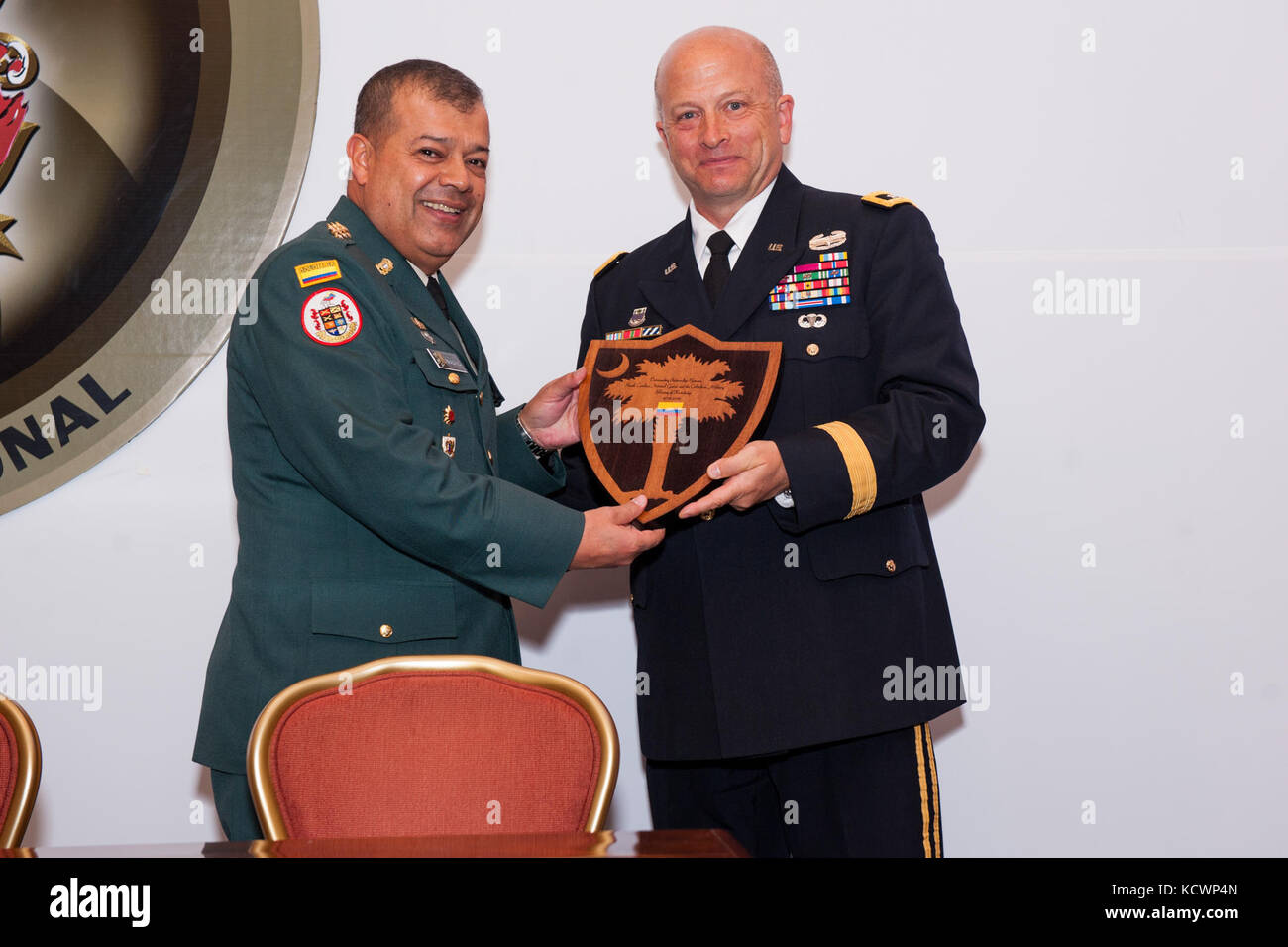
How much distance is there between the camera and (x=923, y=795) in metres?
2.01

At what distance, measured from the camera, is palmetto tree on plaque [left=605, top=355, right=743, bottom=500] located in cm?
196

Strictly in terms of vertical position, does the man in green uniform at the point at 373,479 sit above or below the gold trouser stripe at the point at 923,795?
above

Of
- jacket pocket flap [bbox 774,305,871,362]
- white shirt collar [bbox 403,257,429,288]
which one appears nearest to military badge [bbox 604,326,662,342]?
jacket pocket flap [bbox 774,305,871,362]

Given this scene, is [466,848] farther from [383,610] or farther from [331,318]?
[331,318]

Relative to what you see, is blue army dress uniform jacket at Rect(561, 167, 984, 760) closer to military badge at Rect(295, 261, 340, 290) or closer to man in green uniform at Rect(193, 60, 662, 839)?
man in green uniform at Rect(193, 60, 662, 839)

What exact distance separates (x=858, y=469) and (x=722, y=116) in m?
0.74

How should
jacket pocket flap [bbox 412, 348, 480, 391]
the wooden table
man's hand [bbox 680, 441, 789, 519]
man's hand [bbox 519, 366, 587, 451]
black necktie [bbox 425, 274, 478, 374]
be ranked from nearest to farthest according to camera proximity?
the wooden table < man's hand [bbox 680, 441, 789, 519] < jacket pocket flap [bbox 412, 348, 480, 391] < black necktie [bbox 425, 274, 478, 374] < man's hand [bbox 519, 366, 587, 451]

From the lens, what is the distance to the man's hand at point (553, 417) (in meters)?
2.35

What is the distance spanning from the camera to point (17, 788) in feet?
4.81

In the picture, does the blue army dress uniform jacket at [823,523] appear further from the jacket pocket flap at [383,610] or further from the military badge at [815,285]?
the jacket pocket flap at [383,610]

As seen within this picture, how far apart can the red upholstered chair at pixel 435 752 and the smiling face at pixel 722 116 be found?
1.05 meters

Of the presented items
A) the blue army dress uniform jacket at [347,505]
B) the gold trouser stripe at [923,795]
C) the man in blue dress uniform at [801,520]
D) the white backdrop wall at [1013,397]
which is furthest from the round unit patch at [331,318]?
the gold trouser stripe at [923,795]

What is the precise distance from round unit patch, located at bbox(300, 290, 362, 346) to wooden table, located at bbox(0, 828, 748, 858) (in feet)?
3.21

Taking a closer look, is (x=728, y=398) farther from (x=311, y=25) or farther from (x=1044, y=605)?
(x=311, y=25)
